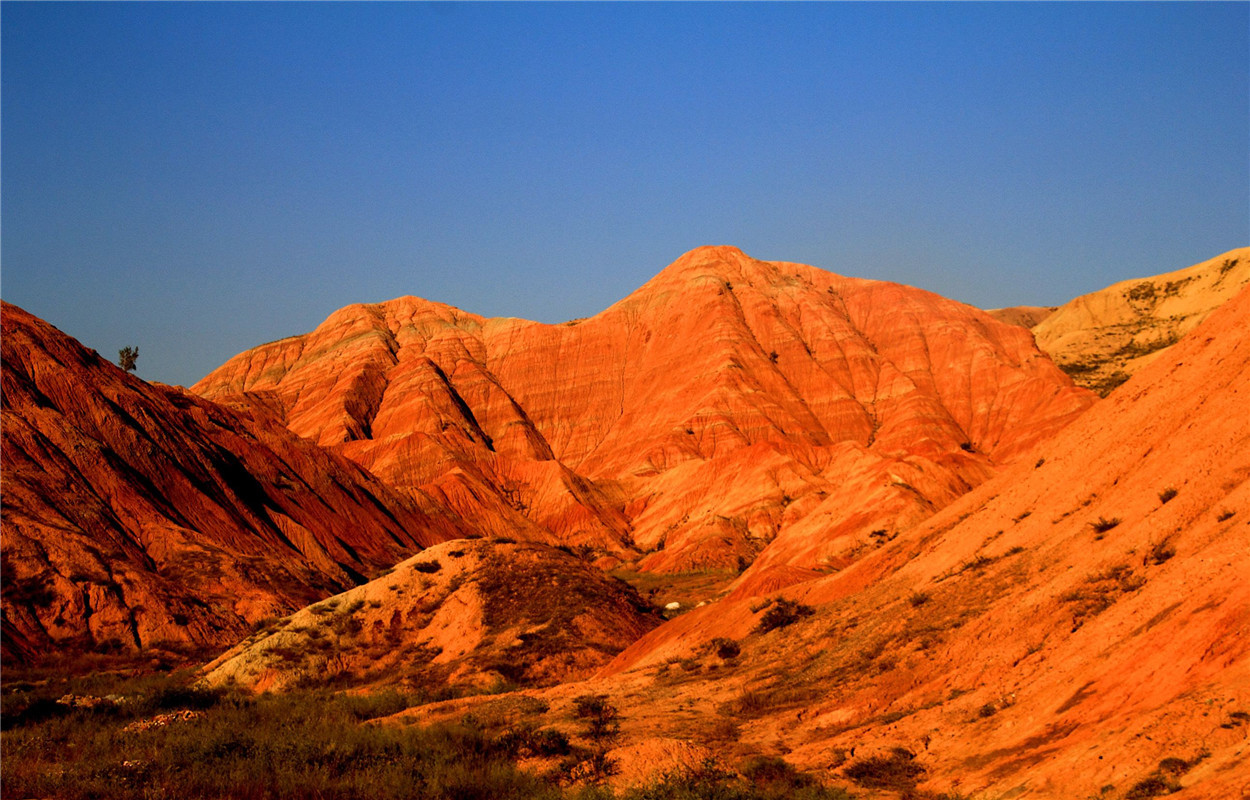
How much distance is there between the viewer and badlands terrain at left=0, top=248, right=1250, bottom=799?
16266mm

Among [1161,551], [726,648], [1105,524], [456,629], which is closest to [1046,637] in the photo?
[1161,551]

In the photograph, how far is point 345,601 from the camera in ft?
130

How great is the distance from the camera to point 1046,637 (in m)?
19.1

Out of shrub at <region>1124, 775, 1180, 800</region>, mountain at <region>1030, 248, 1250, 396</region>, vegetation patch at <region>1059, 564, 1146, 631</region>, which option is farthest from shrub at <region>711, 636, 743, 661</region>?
mountain at <region>1030, 248, 1250, 396</region>

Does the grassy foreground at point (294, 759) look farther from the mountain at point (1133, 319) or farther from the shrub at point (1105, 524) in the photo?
the mountain at point (1133, 319)

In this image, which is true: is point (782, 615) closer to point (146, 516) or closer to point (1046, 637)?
point (1046, 637)

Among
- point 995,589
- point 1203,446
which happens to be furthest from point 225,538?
point 1203,446

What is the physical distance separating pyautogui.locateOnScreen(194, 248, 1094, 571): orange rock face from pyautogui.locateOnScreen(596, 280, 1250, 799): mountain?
49.8m

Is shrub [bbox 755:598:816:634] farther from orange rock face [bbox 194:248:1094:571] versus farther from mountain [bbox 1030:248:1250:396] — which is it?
mountain [bbox 1030:248:1250:396]

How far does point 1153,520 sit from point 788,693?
8650mm

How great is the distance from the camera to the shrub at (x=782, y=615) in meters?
29.5

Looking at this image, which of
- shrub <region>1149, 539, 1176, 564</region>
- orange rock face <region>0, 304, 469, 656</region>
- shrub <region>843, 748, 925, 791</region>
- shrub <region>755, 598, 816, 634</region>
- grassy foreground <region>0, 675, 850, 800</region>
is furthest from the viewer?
orange rock face <region>0, 304, 469, 656</region>

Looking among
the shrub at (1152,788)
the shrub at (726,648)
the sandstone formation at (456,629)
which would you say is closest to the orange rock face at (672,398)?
the sandstone formation at (456,629)

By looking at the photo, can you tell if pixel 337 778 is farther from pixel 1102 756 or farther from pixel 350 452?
pixel 350 452
